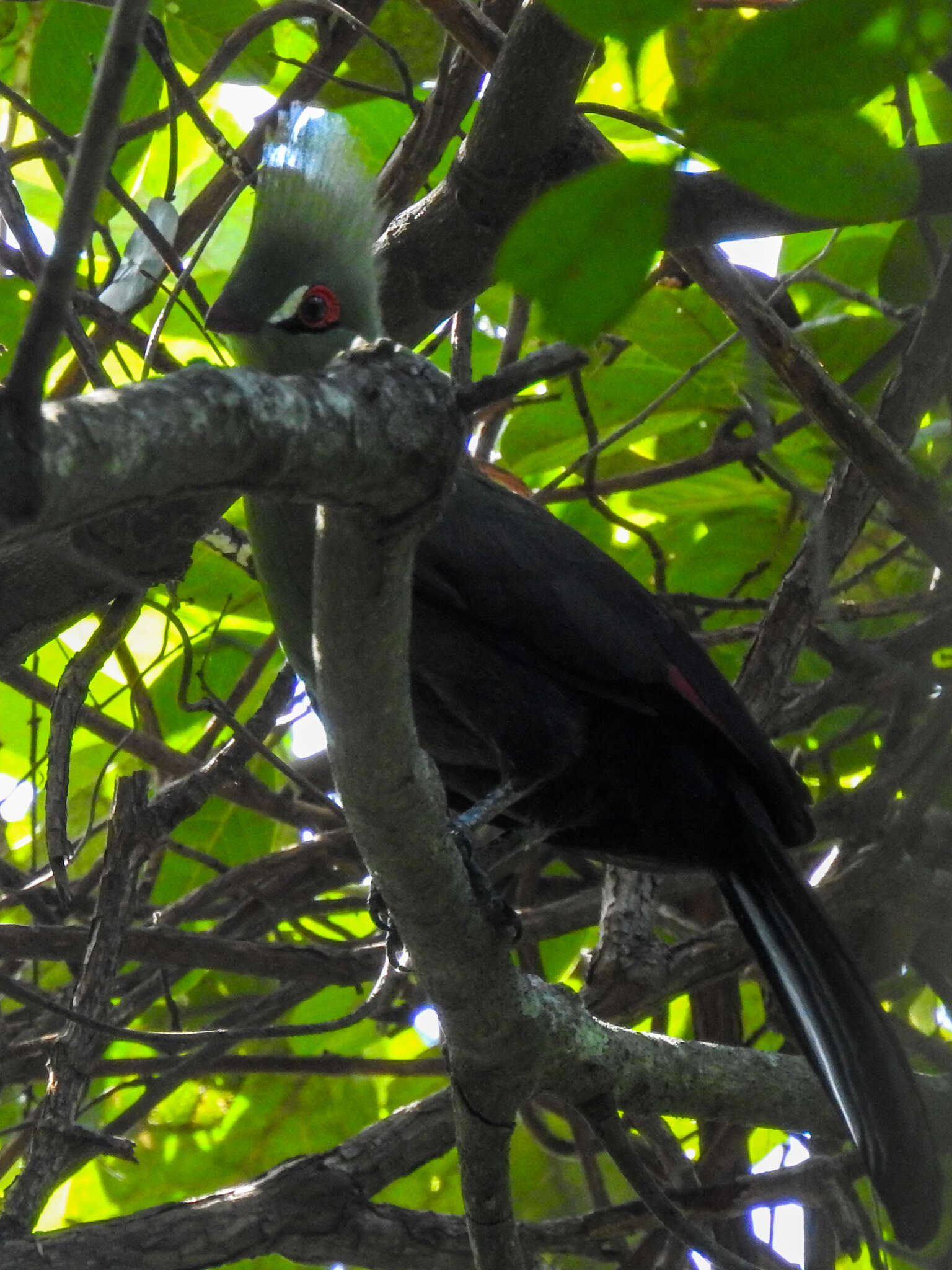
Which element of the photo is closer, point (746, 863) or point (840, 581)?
point (746, 863)

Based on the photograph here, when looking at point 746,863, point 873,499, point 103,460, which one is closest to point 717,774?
point 746,863

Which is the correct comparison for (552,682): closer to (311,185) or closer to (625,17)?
(311,185)

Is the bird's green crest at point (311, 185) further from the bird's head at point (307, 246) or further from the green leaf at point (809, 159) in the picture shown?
the green leaf at point (809, 159)

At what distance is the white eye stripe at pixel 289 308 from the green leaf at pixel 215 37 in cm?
92

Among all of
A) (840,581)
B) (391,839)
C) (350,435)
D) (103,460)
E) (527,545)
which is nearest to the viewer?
(103,460)

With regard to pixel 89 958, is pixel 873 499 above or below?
above

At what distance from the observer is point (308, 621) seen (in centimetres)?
259

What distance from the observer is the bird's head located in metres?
2.70

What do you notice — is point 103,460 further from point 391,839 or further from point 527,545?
point 527,545

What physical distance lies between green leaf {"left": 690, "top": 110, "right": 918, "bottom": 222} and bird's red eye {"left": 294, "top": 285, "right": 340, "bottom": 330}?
1.79 meters

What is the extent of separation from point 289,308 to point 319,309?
0.06 meters

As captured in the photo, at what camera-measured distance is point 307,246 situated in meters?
2.72

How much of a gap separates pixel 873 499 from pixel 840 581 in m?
0.57

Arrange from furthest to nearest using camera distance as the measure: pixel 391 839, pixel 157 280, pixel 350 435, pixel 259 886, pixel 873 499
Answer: pixel 259 886, pixel 873 499, pixel 157 280, pixel 391 839, pixel 350 435
